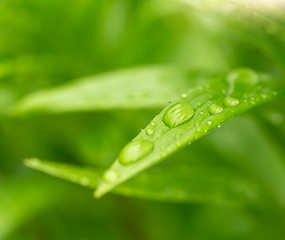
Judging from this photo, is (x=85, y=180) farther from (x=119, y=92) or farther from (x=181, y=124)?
(x=181, y=124)

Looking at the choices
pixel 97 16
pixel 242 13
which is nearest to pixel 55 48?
pixel 97 16

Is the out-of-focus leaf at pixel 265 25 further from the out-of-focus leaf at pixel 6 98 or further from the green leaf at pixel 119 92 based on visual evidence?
Result: the out-of-focus leaf at pixel 6 98

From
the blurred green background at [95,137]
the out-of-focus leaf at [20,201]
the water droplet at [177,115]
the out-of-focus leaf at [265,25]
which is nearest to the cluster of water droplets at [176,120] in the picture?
the water droplet at [177,115]

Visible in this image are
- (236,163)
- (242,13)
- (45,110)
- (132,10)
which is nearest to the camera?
(242,13)

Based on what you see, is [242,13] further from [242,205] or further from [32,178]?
[32,178]

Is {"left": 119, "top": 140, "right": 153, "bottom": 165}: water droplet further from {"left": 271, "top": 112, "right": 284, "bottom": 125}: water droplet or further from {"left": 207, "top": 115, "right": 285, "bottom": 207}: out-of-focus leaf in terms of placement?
{"left": 207, "top": 115, "right": 285, "bottom": 207}: out-of-focus leaf

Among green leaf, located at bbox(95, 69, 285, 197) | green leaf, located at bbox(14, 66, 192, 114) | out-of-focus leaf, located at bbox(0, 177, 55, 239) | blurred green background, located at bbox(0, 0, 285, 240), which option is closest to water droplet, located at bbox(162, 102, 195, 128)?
green leaf, located at bbox(95, 69, 285, 197)

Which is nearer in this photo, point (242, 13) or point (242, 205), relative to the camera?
point (242, 13)
